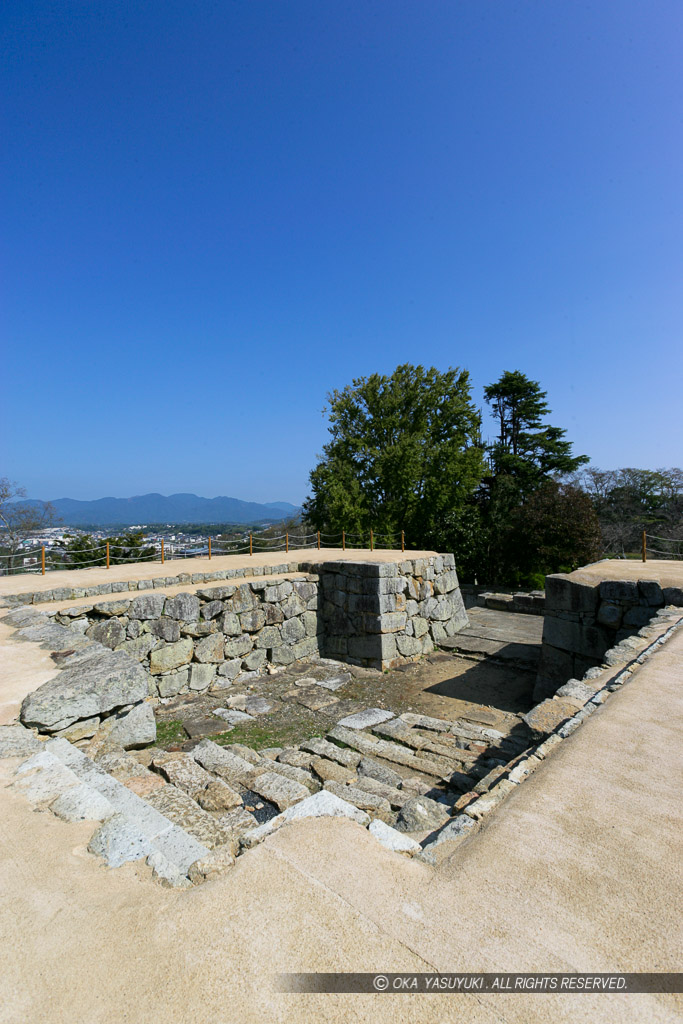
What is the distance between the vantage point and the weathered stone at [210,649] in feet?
23.9

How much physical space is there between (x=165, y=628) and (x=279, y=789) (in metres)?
3.67

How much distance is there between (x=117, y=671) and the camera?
3.86 m

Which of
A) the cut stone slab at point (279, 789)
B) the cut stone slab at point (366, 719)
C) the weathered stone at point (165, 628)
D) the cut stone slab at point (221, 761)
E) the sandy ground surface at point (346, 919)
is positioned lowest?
the cut stone slab at point (366, 719)

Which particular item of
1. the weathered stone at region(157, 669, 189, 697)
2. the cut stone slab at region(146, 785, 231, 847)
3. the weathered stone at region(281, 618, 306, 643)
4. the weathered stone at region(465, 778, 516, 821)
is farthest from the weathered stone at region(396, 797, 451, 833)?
the weathered stone at region(281, 618, 306, 643)

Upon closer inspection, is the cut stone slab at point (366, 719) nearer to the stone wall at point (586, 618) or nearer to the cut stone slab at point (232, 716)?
the cut stone slab at point (232, 716)

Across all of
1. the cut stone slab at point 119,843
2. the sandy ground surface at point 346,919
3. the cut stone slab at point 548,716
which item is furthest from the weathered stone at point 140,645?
the cut stone slab at point 548,716

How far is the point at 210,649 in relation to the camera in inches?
292

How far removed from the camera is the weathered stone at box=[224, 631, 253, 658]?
768 cm

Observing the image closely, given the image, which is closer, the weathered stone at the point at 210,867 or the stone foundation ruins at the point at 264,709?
the weathered stone at the point at 210,867

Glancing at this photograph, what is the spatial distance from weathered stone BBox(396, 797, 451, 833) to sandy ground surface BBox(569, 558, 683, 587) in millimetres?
4533

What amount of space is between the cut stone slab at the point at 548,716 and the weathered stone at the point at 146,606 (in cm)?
514

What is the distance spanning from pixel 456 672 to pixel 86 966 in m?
7.76

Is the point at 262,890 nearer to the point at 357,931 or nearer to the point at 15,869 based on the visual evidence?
the point at 357,931

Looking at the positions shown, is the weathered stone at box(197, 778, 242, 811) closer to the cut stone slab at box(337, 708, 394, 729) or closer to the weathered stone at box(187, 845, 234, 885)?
the weathered stone at box(187, 845, 234, 885)
